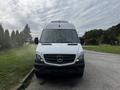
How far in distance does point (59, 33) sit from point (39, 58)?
2311mm

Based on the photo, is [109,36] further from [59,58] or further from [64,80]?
[59,58]

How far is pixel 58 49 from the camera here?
1048 cm

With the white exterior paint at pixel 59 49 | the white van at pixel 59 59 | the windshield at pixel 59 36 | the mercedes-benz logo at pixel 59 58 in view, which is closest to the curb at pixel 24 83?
the white van at pixel 59 59

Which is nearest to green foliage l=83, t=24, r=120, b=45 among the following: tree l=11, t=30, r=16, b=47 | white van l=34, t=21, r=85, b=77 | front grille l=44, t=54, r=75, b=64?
tree l=11, t=30, r=16, b=47

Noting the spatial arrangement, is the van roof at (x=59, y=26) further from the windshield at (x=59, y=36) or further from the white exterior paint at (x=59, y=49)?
the white exterior paint at (x=59, y=49)

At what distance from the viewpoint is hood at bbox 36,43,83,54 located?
10.3 m

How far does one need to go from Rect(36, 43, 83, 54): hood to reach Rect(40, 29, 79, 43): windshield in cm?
77

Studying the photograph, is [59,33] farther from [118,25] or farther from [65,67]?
[118,25]

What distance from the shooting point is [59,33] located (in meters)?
12.2

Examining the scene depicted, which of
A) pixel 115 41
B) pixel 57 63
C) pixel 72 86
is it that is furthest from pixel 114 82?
pixel 115 41

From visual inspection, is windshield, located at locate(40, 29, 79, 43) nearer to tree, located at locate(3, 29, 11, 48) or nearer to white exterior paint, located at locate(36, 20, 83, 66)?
white exterior paint, located at locate(36, 20, 83, 66)

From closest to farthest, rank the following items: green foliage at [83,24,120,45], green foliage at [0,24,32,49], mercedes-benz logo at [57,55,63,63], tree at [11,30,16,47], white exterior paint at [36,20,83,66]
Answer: mercedes-benz logo at [57,55,63,63] → white exterior paint at [36,20,83,66] → green foliage at [0,24,32,49] → tree at [11,30,16,47] → green foliage at [83,24,120,45]

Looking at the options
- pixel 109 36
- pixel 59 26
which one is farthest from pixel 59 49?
pixel 109 36

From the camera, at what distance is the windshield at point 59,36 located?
11758 millimetres
